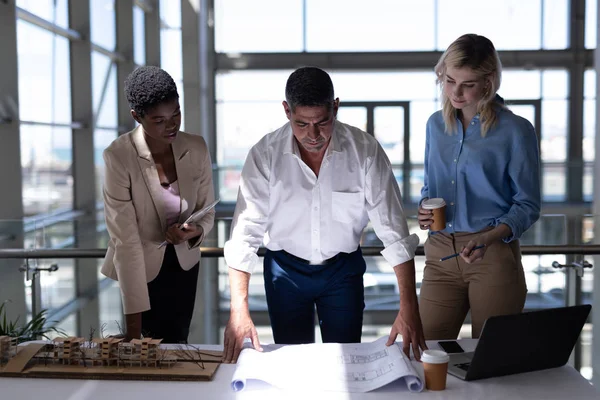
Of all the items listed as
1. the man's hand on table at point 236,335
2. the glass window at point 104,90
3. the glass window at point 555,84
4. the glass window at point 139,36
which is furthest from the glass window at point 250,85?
the man's hand on table at point 236,335

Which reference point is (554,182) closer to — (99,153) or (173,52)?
(173,52)

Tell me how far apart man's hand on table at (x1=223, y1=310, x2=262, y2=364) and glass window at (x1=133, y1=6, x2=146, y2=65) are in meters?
10.1

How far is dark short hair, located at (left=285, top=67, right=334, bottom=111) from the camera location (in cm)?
196

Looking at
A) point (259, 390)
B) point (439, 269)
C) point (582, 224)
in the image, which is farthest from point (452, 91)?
point (582, 224)

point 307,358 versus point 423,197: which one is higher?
point 423,197

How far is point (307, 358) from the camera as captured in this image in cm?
191

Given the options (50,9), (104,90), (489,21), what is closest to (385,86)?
(489,21)

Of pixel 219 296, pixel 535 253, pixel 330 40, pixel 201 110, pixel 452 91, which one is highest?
pixel 330 40

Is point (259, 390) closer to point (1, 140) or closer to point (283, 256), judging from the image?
point (283, 256)

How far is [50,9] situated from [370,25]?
6.73 meters

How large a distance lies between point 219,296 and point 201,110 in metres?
10.4

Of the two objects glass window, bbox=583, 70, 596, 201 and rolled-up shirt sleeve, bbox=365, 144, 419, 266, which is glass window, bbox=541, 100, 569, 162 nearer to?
glass window, bbox=583, 70, 596, 201

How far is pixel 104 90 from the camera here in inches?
394

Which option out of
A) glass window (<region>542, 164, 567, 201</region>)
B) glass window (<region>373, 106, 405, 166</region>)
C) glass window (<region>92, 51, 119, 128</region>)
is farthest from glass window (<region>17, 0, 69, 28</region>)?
glass window (<region>542, 164, 567, 201</region>)
